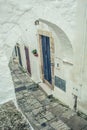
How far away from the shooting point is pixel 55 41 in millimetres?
6152

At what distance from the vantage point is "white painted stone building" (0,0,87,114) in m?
2.03

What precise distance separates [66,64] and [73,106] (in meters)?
1.52

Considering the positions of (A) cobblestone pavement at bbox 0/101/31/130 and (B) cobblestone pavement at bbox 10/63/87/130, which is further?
(B) cobblestone pavement at bbox 10/63/87/130

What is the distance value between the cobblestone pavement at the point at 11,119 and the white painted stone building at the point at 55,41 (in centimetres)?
23

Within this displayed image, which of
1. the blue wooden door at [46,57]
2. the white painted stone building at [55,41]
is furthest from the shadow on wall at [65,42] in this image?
the blue wooden door at [46,57]

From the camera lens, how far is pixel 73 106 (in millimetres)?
5945

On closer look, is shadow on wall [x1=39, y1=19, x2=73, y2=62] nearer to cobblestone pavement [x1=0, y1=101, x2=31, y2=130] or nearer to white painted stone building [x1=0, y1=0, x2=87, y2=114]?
white painted stone building [x1=0, y1=0, x2=87, y2=114]

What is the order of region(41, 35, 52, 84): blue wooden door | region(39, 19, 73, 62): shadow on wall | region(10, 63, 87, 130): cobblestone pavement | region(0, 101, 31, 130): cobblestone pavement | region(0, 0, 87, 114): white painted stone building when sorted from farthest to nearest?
region(41, 35, 52, 84): blue wooden door
region(10, 63, 87, 130): cobblestone pavement
region(39, 19, 73, 62): shadow on wall
region(0, 0, 87, 114): white painted stone building
region(0, 101, 31, 130): cobblestone pavement

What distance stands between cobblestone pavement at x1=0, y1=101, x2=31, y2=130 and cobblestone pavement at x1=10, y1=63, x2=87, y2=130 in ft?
12.6

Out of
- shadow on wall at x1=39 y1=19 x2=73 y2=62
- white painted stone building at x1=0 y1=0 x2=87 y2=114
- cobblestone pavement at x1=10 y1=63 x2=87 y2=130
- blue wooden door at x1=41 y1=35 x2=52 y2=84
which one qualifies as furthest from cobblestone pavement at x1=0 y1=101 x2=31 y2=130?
blue wooden door at x1=41 y1=35 x2=52 y2=84

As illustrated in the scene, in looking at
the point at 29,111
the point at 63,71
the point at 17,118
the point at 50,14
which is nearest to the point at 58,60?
the point at 63,71

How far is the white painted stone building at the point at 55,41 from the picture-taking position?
6.65ft

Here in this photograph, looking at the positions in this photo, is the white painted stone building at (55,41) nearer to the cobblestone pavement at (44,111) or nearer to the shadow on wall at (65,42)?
the shadow on wall at (65,42)

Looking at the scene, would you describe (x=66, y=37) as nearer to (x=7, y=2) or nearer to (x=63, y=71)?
(x=63, y=71)
